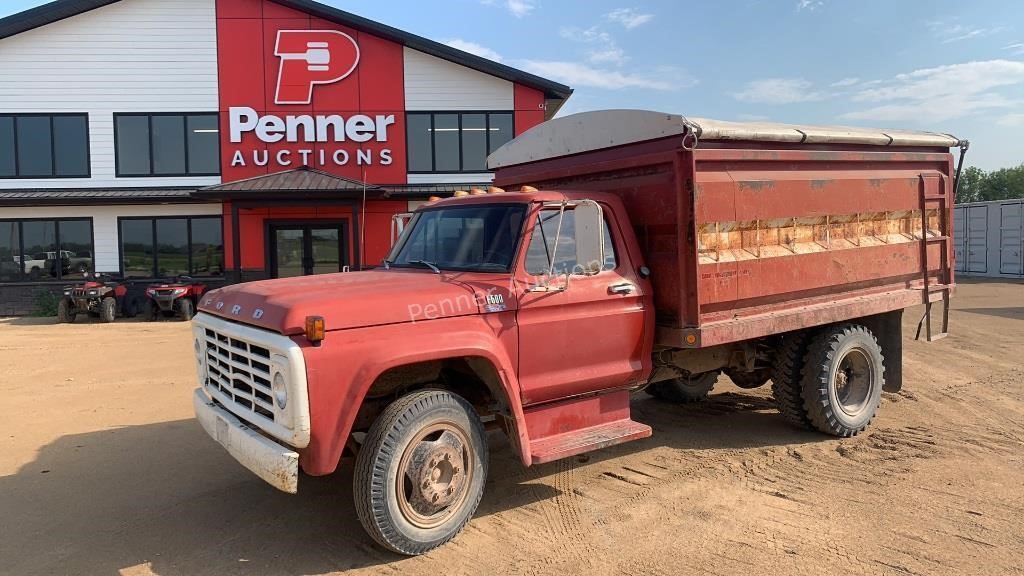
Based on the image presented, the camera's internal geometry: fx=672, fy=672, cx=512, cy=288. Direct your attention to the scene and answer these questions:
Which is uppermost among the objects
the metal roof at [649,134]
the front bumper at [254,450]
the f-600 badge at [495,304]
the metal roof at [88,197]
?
the metal roof at [88,197]

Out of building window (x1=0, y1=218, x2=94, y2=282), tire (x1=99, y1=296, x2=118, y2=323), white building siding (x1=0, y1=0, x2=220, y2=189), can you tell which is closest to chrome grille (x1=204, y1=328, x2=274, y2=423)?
tire (x1=99, y1=296, x2=118, y2=323)

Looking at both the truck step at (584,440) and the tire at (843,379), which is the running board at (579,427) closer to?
the truck step at (584,440)

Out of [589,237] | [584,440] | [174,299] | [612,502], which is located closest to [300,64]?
[174,299]

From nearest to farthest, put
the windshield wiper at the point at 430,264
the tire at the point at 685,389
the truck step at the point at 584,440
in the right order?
the truck step at the point at 584,440, the windshield wiper at the point at 430,264, the tire at the point at 685,389

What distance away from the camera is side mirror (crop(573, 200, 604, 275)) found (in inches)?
180

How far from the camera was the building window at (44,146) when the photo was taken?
18453 mm

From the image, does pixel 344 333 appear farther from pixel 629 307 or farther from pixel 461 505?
pixel 629 307

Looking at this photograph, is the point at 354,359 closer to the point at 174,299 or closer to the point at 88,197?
the point at 174,299

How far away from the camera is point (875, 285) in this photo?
636 cm

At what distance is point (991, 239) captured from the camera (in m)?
25.3

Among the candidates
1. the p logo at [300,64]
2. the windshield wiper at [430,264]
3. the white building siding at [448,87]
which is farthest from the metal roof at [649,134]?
the p logo at [300,64]

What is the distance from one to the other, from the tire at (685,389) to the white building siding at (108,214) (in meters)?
15.4

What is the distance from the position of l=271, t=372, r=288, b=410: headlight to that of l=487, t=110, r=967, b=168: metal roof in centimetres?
317

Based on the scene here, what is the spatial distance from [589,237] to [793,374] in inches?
111
